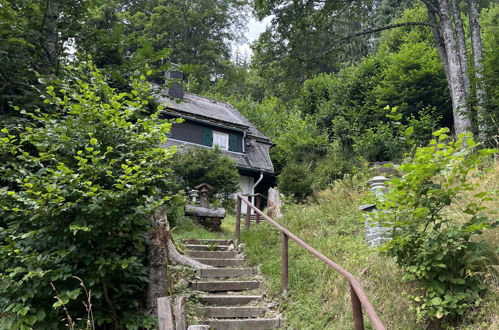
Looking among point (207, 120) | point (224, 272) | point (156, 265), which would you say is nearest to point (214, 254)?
point (224, 272)

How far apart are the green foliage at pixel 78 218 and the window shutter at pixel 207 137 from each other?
43.9ft

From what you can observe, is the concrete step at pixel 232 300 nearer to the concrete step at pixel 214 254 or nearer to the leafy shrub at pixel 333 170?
the concrete step at pixel 214 254

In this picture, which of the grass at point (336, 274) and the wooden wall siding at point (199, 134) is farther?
the wooden wall siding at point (199, 134)

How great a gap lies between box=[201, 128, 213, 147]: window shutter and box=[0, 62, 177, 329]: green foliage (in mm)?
13369

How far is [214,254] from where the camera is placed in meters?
6.87

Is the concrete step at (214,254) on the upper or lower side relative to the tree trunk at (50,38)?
lower

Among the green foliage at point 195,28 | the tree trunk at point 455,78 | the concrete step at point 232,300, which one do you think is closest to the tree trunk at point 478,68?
the tree trunk at point 455,78

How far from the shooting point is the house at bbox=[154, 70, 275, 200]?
16844mm

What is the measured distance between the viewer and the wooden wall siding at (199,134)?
16.7 meters

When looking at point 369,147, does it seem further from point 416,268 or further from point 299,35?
point 416,268

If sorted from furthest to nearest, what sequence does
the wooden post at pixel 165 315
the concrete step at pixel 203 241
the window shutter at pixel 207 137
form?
1. the window shutter at pixel 207 137
2. the concrete step at pixel 203 241
3. the wooden post at pixel 165 315

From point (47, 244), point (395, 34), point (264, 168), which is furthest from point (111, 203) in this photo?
point (395, 34)

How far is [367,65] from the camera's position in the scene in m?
18.1

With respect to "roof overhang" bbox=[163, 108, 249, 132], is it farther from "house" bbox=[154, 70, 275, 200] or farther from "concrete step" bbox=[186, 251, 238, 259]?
"concrete step" bbox=[186, 251, 238, 259]
